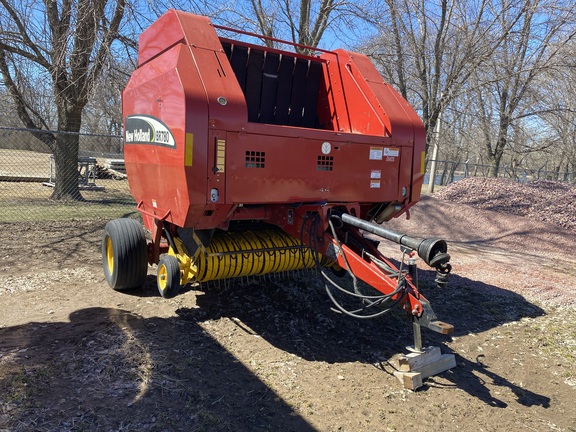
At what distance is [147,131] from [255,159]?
1100 millimetres

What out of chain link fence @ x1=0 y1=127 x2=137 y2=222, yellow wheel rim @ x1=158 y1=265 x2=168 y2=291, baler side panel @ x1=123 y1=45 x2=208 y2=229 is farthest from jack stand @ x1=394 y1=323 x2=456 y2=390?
chain link fence @ x1=0 y1=127 x2=137 y2=222

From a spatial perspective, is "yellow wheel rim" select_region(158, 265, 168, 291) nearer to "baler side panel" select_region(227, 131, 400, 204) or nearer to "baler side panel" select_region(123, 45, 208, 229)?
"baler side panel" select_region(123, 45, 208, 229)

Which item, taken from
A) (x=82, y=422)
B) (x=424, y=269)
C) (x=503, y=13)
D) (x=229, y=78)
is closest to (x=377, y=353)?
(x=82, y=422)

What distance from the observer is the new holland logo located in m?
3.59

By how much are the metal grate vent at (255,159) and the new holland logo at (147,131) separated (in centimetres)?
57

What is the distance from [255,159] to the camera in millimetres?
3570

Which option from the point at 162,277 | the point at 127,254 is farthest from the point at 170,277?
the point at 127,254

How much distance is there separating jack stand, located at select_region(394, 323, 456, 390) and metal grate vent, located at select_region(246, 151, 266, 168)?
1668 millimetres

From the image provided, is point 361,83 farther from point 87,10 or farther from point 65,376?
point 87,10

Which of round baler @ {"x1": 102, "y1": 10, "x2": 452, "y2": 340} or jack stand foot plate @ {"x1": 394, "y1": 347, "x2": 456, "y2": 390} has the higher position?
round baler @ {"x1": 102, "y1": 10, "x2": 452, "y2": 340}

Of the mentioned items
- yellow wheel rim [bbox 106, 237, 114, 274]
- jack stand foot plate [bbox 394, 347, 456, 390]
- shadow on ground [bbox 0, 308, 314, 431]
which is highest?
yellow wheel rim [bbox 106, 237, 114, 274]

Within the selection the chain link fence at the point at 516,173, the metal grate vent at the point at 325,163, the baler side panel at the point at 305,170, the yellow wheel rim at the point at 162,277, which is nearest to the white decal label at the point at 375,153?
the baler side panel at the point at 305,170

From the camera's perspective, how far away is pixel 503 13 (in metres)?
11.6

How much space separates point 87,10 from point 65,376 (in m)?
6.62
